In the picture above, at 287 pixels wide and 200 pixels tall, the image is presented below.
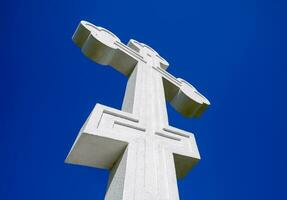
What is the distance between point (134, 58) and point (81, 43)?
0.62 m

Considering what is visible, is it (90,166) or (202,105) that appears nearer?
(90,166)

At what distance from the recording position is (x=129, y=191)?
1358 mm

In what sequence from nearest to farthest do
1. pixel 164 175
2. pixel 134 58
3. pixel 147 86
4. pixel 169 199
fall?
pixel 169 199, pixel 164 175, pixel 147 86, pixel 134 58

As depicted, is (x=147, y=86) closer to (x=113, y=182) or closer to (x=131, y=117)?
(x=131, y=117)

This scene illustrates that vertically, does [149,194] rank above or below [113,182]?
above

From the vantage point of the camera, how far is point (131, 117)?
1.90 meters

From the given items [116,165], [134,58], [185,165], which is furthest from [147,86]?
[116,165]

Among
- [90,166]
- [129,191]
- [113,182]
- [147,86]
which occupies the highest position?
[147,86]

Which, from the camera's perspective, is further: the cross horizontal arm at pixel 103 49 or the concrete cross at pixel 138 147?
the cross horizontal arm at pixel 103 49

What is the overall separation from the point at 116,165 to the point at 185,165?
0.59m

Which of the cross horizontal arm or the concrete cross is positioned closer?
the concrete cross

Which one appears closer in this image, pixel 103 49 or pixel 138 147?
pixel 138 147

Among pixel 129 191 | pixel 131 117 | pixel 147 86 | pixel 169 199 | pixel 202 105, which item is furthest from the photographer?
pixel 202 105


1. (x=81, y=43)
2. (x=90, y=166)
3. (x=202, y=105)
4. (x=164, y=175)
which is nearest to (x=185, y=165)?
(x=164, y=175)
